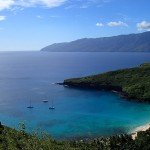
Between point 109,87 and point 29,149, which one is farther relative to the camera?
point 109,87

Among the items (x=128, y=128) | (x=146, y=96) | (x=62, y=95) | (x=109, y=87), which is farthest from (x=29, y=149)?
(x=109, y=87)

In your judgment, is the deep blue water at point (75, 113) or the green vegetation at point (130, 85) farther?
the green vegetation at point (130, 85)

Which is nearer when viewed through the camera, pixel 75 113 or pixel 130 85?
pixel 75 113

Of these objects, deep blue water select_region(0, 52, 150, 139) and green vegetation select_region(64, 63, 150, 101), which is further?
green vegetation select_region(64, 63, 150, 101)

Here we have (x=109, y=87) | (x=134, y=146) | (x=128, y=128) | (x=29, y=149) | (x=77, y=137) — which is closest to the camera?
(x=29, y=149)

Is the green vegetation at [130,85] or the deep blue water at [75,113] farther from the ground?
the green vegetation at [130,85]

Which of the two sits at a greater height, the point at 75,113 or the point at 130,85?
the point at 130,85

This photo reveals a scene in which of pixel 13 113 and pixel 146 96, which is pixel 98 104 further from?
pixel 13 113

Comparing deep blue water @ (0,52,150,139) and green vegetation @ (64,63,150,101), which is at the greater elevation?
green vegetation @ (64,63,150,101)

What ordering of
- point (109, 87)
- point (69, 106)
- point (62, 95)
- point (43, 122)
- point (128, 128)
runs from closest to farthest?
1. point (128, 128)
2. point (43, 122)
3. point (69, 106)
4. point (62, 95)
5. point (109, 87)

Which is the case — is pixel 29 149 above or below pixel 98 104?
above
